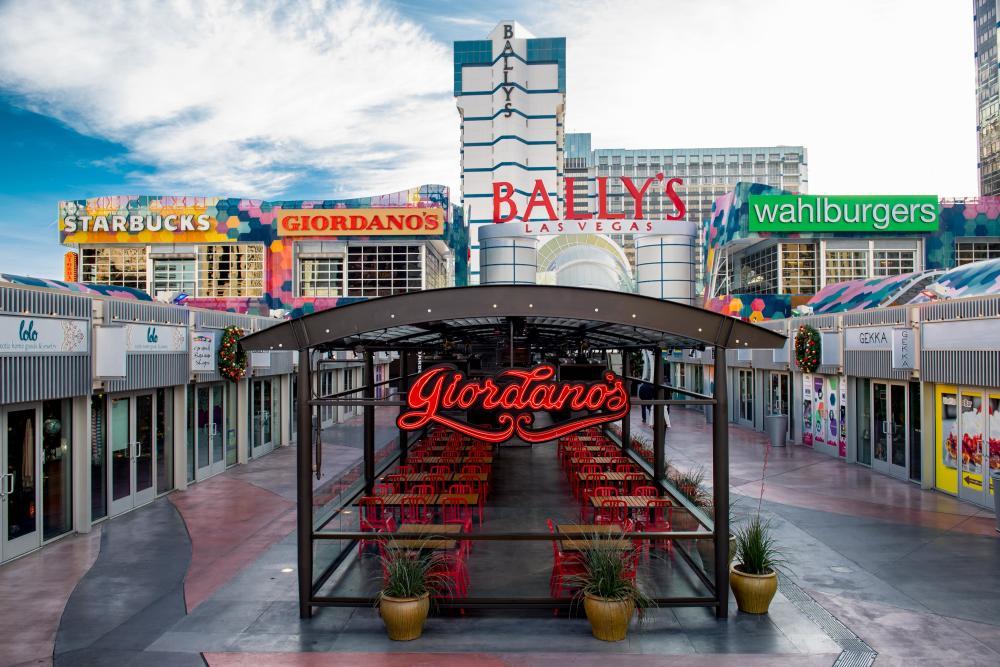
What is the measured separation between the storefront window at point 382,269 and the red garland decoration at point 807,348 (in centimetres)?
2191

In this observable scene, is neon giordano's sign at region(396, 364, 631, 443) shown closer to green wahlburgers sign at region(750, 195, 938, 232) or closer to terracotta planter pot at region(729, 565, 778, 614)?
terracotta planter pot at region(729, 565, 778, 614)

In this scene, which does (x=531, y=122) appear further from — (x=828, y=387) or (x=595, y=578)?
(x=595, y=578)

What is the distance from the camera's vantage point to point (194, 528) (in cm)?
1311

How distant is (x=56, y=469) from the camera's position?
12305 millimetres

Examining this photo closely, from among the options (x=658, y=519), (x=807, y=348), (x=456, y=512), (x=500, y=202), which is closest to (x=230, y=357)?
(x=456, y=512)

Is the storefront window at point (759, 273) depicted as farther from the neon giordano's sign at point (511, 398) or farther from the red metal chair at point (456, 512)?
the neon giordano's sign at point (511, 398)

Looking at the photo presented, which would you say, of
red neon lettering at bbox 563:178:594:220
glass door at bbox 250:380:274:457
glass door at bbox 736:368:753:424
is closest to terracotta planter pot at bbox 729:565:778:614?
glass door at bbox 250:380:274:457

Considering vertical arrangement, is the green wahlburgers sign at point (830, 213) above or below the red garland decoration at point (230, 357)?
above

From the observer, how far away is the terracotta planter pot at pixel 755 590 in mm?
8523

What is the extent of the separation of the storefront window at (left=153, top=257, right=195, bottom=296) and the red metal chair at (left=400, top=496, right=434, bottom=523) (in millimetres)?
31223

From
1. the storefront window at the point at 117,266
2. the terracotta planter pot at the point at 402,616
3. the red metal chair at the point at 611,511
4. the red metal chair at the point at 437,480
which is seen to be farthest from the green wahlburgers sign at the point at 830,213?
the terracotta planter pot at the point at 402,616

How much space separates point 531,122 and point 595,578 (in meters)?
100

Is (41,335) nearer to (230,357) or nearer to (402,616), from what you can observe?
(230,357)

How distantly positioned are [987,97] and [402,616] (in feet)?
382
